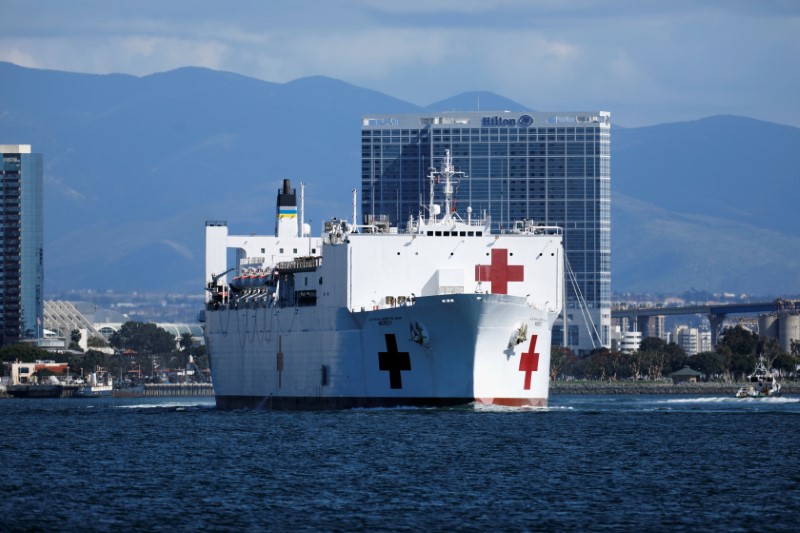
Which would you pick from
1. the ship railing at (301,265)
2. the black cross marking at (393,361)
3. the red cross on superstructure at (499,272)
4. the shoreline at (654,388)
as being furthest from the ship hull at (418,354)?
the shoreline at (654,388)

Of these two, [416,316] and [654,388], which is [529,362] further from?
[654,388]

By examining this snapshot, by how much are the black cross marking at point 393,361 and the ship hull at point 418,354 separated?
0.05 m

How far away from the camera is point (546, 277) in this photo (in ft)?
273

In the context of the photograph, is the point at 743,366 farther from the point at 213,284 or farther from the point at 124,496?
the point at 124,496

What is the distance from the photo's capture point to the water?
141 feet

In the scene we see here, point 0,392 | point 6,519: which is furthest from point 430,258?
point 0,392

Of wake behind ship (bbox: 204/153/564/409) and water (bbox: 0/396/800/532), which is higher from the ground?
wake behind ship (bbox: 204/153/564/409)

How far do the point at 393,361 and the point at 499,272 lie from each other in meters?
7.52

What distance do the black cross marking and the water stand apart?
1432 millimetres

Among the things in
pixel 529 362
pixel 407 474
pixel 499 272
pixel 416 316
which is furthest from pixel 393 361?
pixel 407 474

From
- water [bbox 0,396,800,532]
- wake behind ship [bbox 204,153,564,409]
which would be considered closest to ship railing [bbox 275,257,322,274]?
wake behind ship [bbox 204,153,564,409]

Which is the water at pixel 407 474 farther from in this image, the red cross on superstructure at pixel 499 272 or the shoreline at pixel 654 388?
the shoreline at pixel 654 388

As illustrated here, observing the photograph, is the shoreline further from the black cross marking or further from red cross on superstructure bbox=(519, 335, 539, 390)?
the black cross marking

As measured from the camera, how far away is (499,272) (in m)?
82.0
